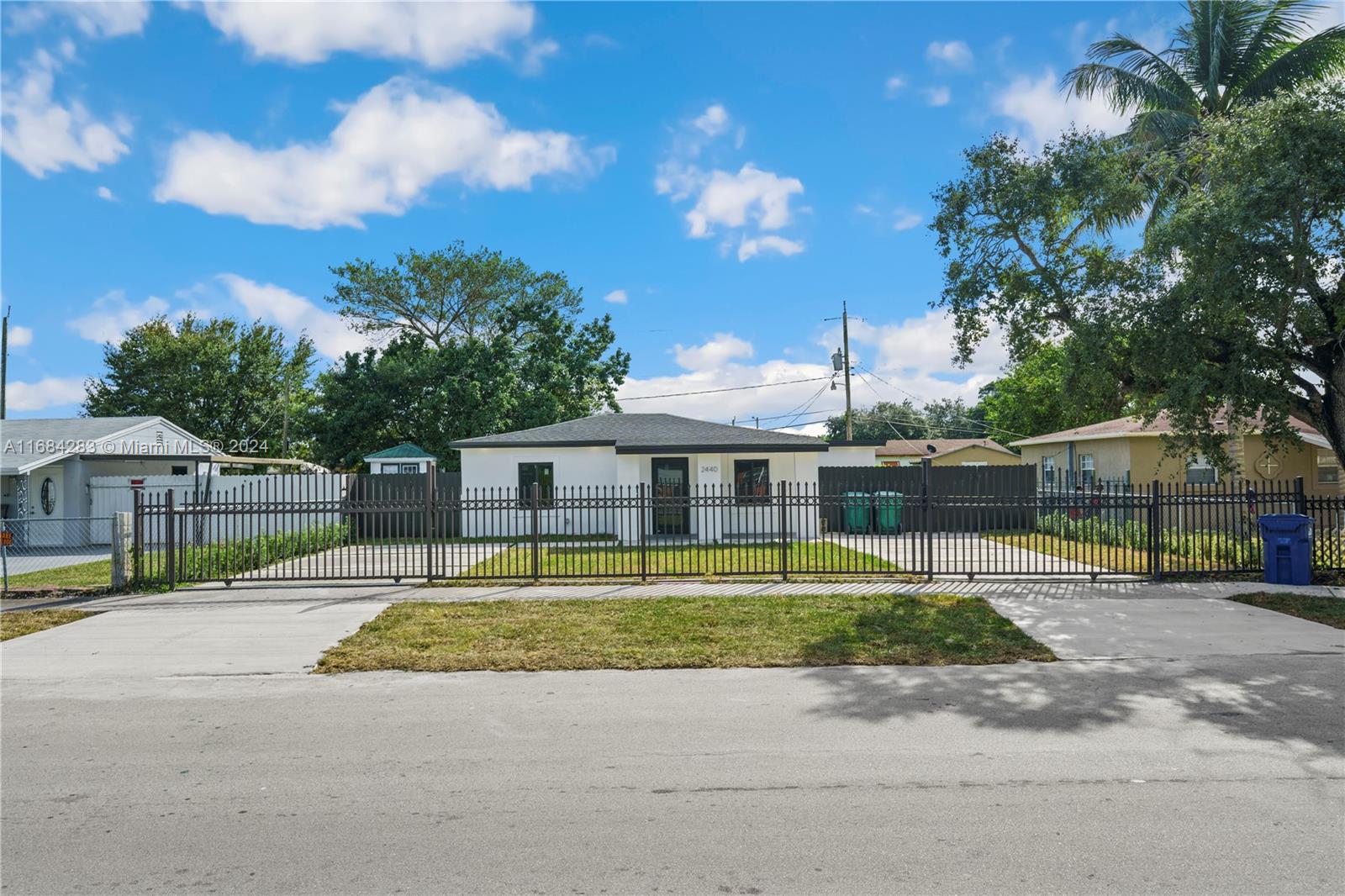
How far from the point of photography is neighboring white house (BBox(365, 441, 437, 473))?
27.4m

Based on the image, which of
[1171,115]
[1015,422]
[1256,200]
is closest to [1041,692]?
[1256,200]

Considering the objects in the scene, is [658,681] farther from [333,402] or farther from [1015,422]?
[1015,422]

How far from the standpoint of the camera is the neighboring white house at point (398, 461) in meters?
27.4

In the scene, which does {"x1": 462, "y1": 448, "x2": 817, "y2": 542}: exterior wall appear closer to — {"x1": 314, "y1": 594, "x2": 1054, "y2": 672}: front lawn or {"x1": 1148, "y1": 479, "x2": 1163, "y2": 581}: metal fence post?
{"x1": 1148, "y1": 479, "x2": 1163, "y2": 581}: metal fence post

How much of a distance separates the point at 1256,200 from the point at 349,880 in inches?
511

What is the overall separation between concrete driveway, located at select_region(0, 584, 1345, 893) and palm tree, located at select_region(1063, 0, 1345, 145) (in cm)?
1491

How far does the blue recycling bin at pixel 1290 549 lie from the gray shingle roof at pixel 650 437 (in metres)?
10.4

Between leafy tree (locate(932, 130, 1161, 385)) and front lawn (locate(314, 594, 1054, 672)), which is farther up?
leafy tree (locate(932, 130, 1161, 385))

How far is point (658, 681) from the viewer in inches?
290

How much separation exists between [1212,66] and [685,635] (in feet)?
61.0

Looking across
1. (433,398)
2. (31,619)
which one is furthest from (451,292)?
(31,619)

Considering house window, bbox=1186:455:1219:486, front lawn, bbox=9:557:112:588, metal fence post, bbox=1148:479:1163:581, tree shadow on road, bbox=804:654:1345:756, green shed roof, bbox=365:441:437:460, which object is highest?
green shed roof, bbox=365:441:437:460

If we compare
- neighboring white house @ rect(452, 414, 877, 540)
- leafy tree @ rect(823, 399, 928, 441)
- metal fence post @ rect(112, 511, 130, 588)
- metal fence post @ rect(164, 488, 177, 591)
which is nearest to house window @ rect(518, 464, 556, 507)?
neighboring white house @ rect(452, 414, 877, 540)

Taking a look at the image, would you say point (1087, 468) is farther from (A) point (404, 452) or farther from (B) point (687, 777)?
(B) point (687, 777)
